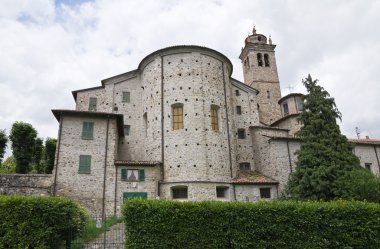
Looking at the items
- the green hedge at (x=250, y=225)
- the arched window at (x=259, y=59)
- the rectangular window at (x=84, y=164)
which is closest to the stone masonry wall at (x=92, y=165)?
the rectangular window at (x=84, y=164)

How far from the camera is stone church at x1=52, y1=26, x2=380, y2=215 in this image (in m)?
22.0

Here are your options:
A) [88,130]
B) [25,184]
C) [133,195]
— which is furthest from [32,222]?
[88,130]

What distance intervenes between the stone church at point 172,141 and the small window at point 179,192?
0.26ft

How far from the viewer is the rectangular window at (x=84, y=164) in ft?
71.2

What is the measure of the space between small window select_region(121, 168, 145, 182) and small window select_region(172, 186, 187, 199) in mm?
2638

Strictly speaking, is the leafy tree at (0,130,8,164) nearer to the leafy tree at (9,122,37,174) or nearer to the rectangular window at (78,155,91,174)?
the leafy tree at (9,122,37,174)

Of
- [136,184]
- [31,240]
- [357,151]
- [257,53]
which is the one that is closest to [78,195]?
[136,184]

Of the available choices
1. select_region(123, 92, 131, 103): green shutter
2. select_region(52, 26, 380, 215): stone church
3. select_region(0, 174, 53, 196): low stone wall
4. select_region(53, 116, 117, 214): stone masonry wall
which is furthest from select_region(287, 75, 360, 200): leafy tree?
select_region(0, 174, 53, 196): low stone wall

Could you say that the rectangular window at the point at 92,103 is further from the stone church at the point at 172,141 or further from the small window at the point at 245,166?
the small window at the point at 245,166

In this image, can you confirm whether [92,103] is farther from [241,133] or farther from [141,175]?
[241,133]

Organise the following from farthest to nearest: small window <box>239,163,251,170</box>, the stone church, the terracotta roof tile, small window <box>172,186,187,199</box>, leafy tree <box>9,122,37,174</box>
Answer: small window <box>239,163,251,170</box> → leafy tree <box>9,122,37,174</box> → the terracotta roof tile → small window <box>172,186,187,199</box> → the stone church

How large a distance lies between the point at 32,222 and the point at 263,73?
36026 millimetres

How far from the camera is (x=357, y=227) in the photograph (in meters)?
12.2

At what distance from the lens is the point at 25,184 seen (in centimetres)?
2041
